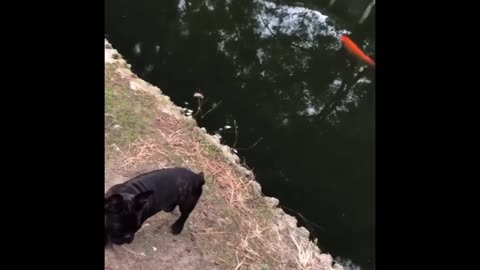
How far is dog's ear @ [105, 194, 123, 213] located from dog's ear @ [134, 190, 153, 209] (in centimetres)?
13

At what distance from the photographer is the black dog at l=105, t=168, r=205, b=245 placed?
401cm

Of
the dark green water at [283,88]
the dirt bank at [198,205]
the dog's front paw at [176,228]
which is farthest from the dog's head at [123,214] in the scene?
the dark green water at [283,88]

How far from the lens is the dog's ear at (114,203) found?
3.92m

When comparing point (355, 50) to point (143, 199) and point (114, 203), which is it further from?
point (114, 203)


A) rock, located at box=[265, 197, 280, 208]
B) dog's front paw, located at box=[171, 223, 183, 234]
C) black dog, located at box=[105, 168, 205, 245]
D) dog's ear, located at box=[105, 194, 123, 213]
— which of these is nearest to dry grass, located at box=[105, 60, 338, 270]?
rock, located at box=[265, 197, 280, 208]

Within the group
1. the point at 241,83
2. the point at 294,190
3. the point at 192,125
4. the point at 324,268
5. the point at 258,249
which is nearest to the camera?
the point at 258,249

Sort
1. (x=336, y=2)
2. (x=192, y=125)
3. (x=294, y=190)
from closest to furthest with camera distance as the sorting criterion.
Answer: (x=192, y=125) < (x=294, y=190) < (x=336, y=2)

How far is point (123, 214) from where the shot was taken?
4031mm

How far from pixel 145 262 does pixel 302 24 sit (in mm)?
9022

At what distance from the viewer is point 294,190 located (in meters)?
8.18

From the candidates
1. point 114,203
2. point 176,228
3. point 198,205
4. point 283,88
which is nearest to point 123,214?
point 114,203

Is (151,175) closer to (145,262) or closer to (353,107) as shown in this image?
(145,262)

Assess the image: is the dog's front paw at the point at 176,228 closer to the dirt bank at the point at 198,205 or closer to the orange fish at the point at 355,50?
the dirt bank at the point at 198,205

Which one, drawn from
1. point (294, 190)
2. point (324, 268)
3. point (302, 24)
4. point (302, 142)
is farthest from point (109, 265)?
point (302, 24)
